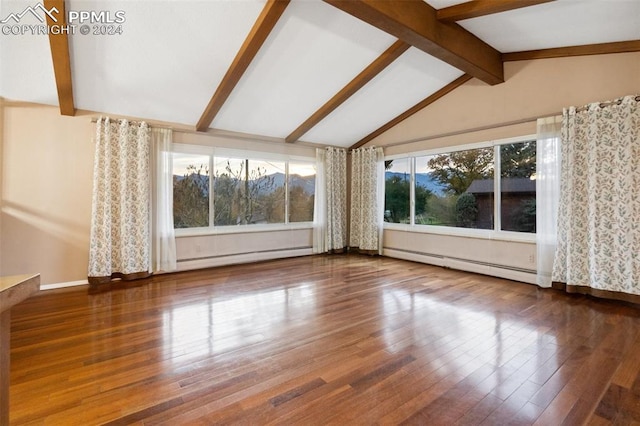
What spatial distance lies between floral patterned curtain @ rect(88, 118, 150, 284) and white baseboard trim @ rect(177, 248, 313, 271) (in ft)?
2.11

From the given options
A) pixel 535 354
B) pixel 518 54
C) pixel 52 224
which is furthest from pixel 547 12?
pixel 52 224

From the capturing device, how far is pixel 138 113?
4336 mm

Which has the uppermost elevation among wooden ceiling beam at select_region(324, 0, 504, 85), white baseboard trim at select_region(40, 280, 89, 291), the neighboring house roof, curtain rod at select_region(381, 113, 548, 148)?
wooden ceiling beam at select_region(324, 0, 504, 85)

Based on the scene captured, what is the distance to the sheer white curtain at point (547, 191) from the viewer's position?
3.85 metres

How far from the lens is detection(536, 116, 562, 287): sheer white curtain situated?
385cm

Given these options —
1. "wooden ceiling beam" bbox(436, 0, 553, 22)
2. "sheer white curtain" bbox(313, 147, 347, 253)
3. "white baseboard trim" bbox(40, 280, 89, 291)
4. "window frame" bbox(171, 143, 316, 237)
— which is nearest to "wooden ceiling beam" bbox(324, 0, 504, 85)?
"wooden ceiling beam" bbox(436, 0, 553, 22)

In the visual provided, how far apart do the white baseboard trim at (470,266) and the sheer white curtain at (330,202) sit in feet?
3.84

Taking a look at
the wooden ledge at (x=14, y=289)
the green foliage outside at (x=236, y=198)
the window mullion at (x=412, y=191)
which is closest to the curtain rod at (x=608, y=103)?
the window mullion at (x=412, y=191)

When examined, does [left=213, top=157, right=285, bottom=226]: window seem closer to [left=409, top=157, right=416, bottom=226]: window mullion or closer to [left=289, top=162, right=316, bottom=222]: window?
[left=289, top=162, right=316, bottom=222]: window

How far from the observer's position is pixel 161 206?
459 centimetres

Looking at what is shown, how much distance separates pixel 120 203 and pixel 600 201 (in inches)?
243

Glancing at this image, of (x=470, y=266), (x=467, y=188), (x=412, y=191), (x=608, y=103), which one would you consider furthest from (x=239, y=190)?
(x=608, y=103)

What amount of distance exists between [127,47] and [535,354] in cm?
482

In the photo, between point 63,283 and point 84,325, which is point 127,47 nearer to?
point 84,325
